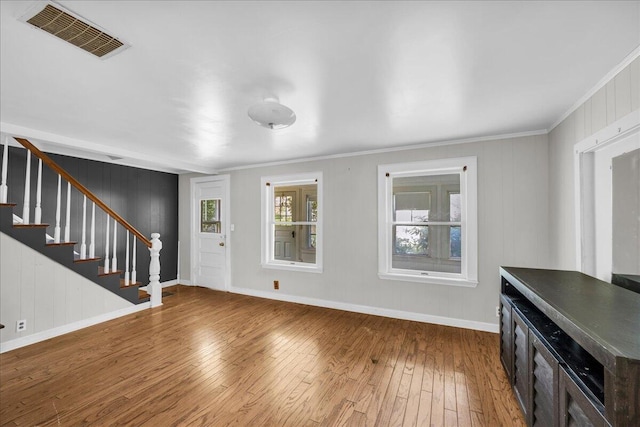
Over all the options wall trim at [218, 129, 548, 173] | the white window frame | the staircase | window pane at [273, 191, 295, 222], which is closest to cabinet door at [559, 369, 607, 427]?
wall trim at [218, 129, 548, 173]

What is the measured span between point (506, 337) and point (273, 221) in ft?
11.6

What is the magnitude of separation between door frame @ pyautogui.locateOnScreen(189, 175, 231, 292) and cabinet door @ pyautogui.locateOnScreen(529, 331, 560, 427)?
4.52 metres

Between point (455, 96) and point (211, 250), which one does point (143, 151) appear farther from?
point (455, 96)

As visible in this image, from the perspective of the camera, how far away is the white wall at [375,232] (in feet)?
9.91

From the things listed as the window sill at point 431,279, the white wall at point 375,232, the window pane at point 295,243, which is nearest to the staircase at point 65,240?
the white wall at point 375,232

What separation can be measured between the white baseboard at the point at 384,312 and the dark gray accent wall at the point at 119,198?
1.93 meters

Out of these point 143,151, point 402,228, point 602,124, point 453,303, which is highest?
point 143,151

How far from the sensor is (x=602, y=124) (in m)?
1.87

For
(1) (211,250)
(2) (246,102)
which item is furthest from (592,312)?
(1) (211,250)

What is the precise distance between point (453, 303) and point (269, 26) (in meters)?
3.42

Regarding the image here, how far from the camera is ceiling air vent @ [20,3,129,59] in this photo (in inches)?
47.7

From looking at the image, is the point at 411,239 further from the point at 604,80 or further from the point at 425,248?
the point at 604,80

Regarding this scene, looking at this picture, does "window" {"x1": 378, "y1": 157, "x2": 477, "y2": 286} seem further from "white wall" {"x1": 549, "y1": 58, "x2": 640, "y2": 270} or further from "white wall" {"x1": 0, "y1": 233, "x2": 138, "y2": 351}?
"white wall" {"x1": 0, "y1": 233, "x2": 138, "y2": 351}

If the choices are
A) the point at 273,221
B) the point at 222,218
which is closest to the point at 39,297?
the point at 222,218
